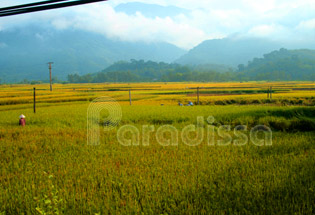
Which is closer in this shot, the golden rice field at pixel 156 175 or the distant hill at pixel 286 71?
the golden rice field at pixel 156 175

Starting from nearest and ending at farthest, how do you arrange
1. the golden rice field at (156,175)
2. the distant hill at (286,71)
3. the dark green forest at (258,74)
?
the golden rice field at (156,175), the distant hill at (286,71), the dark green forest at (258,74)

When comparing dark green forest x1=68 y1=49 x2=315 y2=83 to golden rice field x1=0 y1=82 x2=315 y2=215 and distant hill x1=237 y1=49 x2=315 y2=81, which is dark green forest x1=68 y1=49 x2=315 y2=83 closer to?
distant hill x1=237 y1=49 x2=315 y2=81

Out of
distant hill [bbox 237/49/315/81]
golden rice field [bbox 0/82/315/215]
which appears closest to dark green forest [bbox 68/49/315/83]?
distant hill [bbox 237/49/315/81]

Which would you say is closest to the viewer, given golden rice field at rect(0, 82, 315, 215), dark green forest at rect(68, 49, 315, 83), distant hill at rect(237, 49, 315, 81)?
golden rice field at rect(0, 82, 315, 215)

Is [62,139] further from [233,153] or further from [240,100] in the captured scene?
[240,100]

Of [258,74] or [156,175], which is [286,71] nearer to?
[258,74]

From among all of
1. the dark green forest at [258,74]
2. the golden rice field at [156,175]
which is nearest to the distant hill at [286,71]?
the dark green forest at [258,74]

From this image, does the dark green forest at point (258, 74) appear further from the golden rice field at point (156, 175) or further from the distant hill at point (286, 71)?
the golden rice field at point (156, 175)

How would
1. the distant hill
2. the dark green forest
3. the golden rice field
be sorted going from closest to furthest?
the golden rice field → the distant hill → the dark green forest

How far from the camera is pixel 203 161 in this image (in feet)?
13.7

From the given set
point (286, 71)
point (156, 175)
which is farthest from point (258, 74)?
point (156, 175)

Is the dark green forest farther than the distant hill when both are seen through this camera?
Yes

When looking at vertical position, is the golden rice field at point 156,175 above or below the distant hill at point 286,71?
below

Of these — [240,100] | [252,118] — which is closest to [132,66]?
[240,100]
